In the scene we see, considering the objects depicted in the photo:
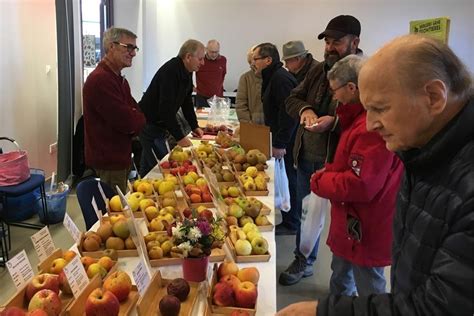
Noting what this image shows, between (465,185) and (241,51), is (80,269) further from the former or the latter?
(241,51)

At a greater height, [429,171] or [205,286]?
[429,171]

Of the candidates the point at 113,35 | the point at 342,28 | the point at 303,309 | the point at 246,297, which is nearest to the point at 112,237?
the point at 246,297

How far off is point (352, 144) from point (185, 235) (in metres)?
0.75

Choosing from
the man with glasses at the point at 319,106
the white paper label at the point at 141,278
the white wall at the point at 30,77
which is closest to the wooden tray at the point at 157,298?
the white paper label at the point at 141,278

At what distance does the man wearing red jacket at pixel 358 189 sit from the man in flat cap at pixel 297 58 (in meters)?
1.83

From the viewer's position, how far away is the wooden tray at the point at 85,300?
112 centimetres

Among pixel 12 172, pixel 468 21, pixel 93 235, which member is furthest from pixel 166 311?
pixel 468 21

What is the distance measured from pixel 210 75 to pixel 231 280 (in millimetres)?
6001

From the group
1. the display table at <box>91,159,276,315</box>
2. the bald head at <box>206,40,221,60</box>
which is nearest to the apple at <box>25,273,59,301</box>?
the display table at <box>91,159,276,315</box>

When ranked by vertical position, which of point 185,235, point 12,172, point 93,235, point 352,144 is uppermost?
point 352,144

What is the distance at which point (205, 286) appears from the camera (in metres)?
1.35

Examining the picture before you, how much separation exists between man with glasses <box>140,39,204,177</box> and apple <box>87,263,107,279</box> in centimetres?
190

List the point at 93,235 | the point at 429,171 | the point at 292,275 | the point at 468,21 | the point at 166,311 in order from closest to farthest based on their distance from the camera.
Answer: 1. the point at 429,171
2. the point at 166,311
3. the point at 93,235
4. the point at 292,275
5. the point at 468,21

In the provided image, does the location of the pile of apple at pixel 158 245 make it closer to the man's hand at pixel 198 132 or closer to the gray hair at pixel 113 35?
the gray hair at pixel 113 35
